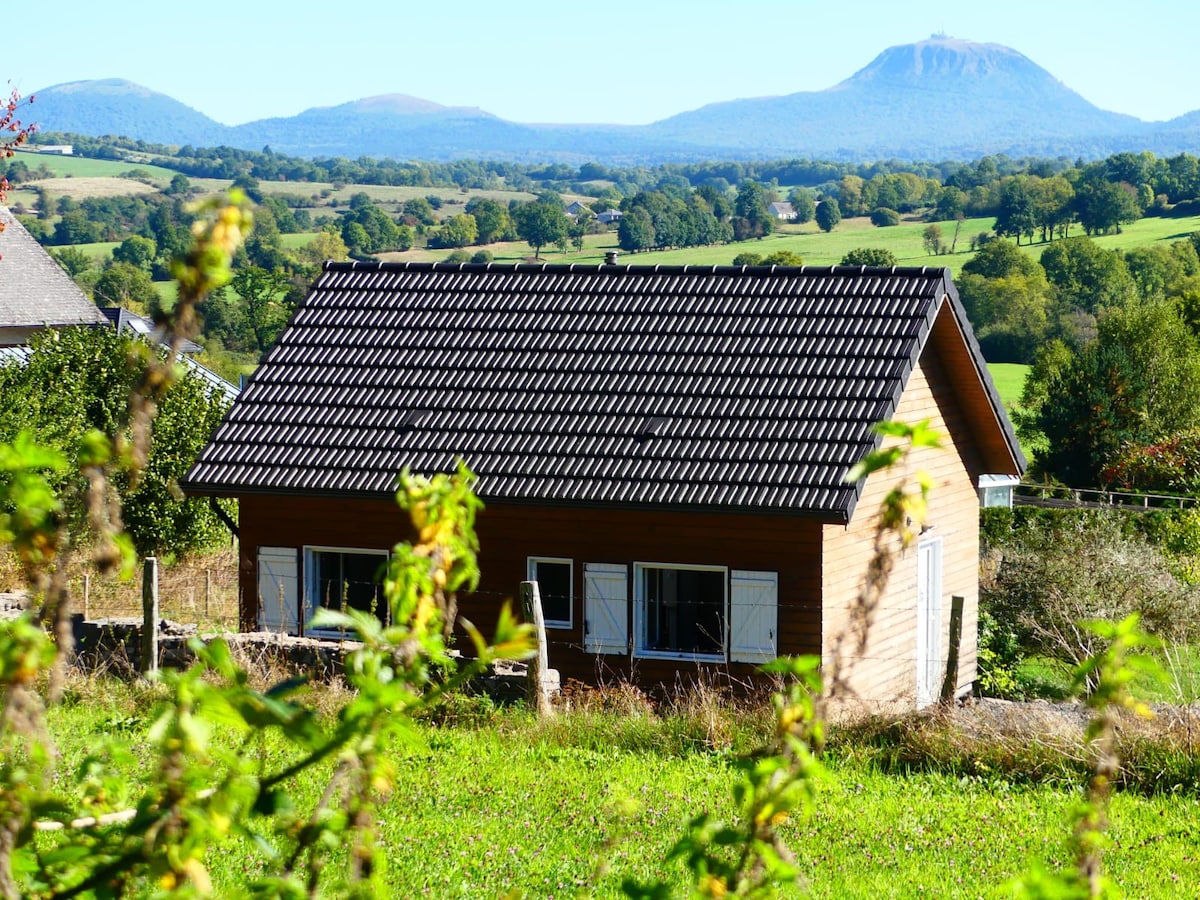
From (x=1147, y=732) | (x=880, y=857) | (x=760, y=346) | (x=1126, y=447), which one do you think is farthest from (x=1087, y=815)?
(x=1126, y=447)

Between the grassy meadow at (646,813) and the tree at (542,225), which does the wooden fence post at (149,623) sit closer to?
the grassy meadow at (646,813)

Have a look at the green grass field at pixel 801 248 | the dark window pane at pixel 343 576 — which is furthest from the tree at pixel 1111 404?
the green grass field at pixel 801 248

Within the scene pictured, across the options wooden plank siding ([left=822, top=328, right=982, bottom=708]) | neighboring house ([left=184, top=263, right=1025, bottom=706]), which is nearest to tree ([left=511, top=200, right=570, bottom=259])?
wooden plank siding ([left=822, top=328, right=982, bottom=708])

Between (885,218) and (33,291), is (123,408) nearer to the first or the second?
(33,291)

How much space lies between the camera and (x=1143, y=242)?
151 metres

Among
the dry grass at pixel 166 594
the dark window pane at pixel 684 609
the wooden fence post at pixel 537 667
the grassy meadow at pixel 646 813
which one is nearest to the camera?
the grassy meadow at pixel 646 813

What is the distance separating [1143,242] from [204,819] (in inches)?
6270

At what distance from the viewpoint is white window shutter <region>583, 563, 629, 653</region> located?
53.9 ft

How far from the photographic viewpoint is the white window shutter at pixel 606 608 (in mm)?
16438

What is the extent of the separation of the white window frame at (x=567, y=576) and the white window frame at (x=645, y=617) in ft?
2.45

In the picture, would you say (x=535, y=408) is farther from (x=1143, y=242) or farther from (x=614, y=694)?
(x=1143, y=242)

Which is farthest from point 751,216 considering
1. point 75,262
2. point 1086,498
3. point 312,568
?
point 312,568

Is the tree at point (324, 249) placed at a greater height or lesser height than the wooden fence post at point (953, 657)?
greater

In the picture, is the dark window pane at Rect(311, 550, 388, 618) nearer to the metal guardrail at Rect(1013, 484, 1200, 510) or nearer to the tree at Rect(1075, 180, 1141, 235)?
the metal guardrail at Rect(1013, 484, 1200, 510)
